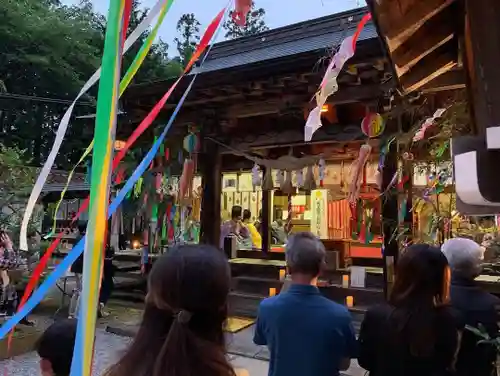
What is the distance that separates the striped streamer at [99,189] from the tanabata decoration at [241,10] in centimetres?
182

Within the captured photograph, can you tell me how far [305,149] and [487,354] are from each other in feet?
20.0

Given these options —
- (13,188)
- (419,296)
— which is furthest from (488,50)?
(13,188)

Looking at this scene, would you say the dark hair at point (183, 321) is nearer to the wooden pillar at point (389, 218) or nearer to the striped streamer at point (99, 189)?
the striped streamer at point (99, 189)

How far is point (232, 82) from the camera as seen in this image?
21.2 ft

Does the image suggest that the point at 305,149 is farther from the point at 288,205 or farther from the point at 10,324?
the point at 10,324

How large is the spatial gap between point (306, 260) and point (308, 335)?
37 centimetres

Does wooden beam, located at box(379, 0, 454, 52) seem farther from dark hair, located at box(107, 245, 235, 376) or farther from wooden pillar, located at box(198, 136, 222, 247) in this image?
wooden pillar, located at box(198, 136, 222, 247)

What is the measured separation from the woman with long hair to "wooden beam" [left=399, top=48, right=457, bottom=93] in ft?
5.75

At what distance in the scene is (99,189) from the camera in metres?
1.02

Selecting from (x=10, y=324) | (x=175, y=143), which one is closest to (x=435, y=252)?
(x=10, y=324)

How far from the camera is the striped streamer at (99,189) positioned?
97 cm

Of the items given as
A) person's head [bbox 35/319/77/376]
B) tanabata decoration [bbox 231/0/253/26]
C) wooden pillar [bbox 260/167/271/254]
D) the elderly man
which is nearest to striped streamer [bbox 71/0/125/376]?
person's head [bbox 35/319/77/376]

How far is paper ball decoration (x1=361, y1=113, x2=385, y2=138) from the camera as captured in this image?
18.5ft

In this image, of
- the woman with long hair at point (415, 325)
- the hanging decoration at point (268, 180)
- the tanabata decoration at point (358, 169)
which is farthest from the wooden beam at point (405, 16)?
the hanging decoration at point (268, 180)
